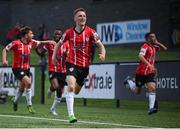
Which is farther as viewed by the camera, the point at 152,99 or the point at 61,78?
the point at 61,78

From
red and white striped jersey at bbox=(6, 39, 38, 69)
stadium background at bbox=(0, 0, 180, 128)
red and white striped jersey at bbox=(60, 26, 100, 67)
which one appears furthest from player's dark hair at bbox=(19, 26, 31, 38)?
stadium background at bbox=(0, 0, 180, 128)

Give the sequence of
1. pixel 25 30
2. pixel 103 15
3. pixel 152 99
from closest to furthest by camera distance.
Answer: pixel 25 30 < pixel 152 99 < pixel 103 15

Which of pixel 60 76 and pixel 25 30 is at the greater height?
pixel 25 30

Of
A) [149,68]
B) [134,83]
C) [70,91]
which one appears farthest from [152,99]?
[70,91]

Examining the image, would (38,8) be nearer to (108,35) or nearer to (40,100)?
(108,35)

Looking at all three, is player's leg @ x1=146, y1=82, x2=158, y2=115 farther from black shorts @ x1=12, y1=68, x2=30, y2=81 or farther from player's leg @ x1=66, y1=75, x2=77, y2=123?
player's leg @ x1=66, y1=75, x2=77, y2=123

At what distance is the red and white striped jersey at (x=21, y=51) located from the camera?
19.8 metres

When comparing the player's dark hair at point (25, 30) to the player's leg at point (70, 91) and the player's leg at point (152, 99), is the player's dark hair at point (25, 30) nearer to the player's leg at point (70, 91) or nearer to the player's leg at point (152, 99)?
the player's leg at point (152, 99)

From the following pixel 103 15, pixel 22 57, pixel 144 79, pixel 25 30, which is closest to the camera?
pixel 25 30

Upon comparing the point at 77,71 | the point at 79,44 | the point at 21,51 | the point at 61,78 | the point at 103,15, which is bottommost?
the point at 77,71

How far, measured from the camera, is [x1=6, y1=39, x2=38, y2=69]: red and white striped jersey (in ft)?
64.8

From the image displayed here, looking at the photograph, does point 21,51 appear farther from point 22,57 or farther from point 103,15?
point 103,15

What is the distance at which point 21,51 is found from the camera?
1983 centimetres

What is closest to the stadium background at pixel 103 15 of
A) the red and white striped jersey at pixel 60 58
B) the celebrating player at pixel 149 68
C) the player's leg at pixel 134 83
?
the player's leg at pixel 134 83
